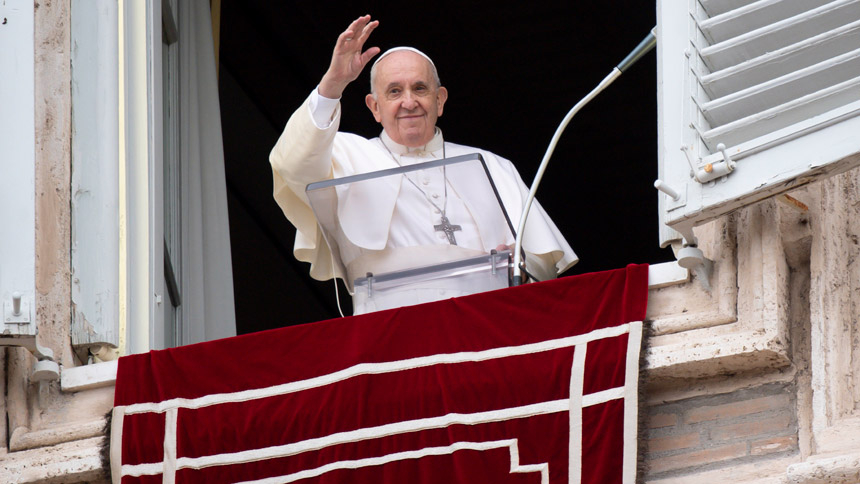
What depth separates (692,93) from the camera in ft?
14.5

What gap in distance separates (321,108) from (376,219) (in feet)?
1.19

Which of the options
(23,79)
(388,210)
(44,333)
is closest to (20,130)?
(23,79)

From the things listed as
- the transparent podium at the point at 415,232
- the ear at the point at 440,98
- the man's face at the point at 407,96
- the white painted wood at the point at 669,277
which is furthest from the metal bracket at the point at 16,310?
the white painted wood at the point at 669,277

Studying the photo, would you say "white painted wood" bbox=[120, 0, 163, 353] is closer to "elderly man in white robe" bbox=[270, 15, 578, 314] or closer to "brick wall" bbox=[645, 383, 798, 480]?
"elderly man in white robe" bbox=[270, 15, 578, 314]

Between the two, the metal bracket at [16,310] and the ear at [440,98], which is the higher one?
the ear at [440,98]

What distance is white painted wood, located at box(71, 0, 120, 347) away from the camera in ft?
16.7

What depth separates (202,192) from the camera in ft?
20.7

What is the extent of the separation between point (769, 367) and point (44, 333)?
1.97 meters

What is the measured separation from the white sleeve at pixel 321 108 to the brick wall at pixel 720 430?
123 cm

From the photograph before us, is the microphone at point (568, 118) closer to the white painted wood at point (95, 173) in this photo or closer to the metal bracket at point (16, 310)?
the white painted wood at point (95, 173)

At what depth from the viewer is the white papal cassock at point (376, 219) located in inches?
199

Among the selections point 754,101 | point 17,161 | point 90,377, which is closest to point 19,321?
point 90,377

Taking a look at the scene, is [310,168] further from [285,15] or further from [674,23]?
[285,15]

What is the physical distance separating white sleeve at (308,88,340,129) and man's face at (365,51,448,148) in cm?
53
